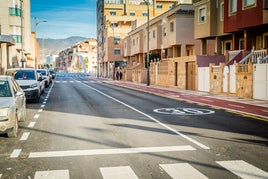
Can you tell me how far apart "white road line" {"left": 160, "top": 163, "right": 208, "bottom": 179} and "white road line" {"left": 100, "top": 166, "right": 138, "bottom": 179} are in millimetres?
619

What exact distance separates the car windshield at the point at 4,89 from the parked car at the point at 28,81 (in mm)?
7893

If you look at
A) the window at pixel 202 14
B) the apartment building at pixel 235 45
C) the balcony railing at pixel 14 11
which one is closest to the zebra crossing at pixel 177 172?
the apartment building at pixel 235 45

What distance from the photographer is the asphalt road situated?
580 cm

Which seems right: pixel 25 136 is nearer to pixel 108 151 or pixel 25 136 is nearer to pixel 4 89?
pixel 4 89

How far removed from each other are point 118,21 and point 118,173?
8575 centimetres

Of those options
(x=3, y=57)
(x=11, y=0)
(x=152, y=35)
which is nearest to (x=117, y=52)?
(x=152, y=35)

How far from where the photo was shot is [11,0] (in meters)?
48.1

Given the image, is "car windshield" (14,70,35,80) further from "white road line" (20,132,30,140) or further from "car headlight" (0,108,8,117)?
"car headlight" (0,108,8,117)

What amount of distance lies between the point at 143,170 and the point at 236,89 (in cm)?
1796

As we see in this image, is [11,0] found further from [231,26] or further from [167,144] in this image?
[167,144]

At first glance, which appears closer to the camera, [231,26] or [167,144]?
[167,144]

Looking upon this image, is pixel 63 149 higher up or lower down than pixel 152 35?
lower down

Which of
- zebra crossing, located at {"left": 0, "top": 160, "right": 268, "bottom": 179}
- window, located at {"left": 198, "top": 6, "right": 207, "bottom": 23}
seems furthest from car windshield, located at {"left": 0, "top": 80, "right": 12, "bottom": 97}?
window, located at {"left": 198, "top": 6, "right": 207, "bottom": 23}

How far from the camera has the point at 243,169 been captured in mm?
5891
